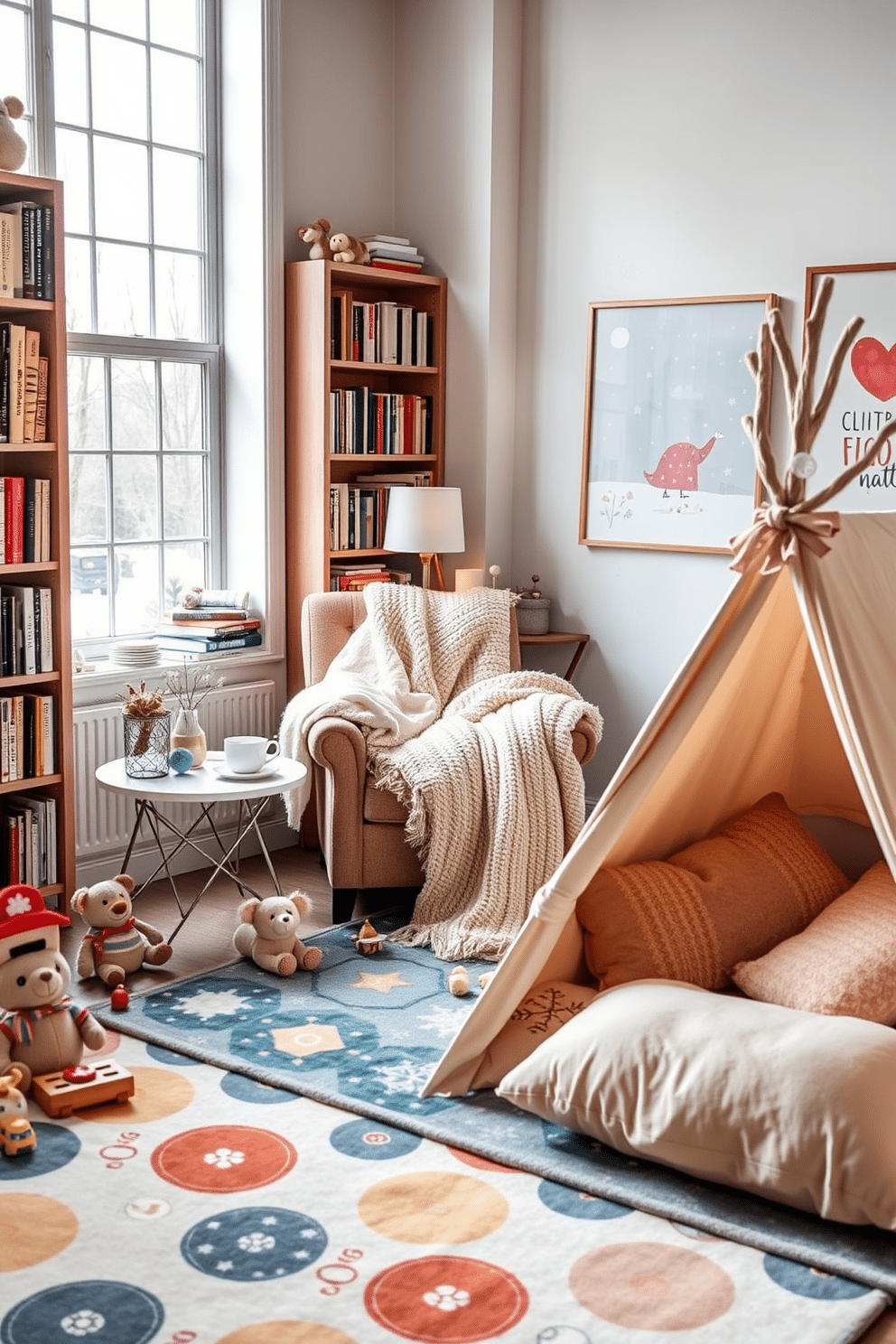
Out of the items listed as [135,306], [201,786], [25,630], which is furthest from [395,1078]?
[135,306]

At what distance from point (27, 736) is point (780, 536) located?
216 cm

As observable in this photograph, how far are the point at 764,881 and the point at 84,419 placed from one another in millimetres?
2501

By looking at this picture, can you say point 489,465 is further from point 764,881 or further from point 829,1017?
point 829,1017

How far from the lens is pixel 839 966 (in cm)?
277

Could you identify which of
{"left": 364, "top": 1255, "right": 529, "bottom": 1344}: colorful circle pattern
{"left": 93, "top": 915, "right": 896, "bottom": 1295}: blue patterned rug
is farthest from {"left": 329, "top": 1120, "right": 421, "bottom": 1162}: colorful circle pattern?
{"left": 364, "top": 1255, "right": 529, "bottom": 1344}: colorful circle pattern

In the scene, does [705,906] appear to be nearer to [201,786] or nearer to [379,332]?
[201,786]

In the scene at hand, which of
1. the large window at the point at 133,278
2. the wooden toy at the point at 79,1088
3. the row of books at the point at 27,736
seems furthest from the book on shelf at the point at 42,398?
the wooden toy at the point at 79,1088

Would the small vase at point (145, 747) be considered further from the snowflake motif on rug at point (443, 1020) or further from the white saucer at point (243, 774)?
the snowflake motif on rug at point (443, 1020)

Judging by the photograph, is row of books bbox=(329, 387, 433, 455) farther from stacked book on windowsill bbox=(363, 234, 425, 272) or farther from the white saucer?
the white saucer

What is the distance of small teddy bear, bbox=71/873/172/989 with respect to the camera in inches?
136

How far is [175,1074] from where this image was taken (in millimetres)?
2930

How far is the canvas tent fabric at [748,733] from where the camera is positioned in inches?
102

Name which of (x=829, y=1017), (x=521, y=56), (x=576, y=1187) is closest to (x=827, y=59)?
(x=521, y=56)

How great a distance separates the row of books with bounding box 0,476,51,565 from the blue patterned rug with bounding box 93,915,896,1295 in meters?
1.20
